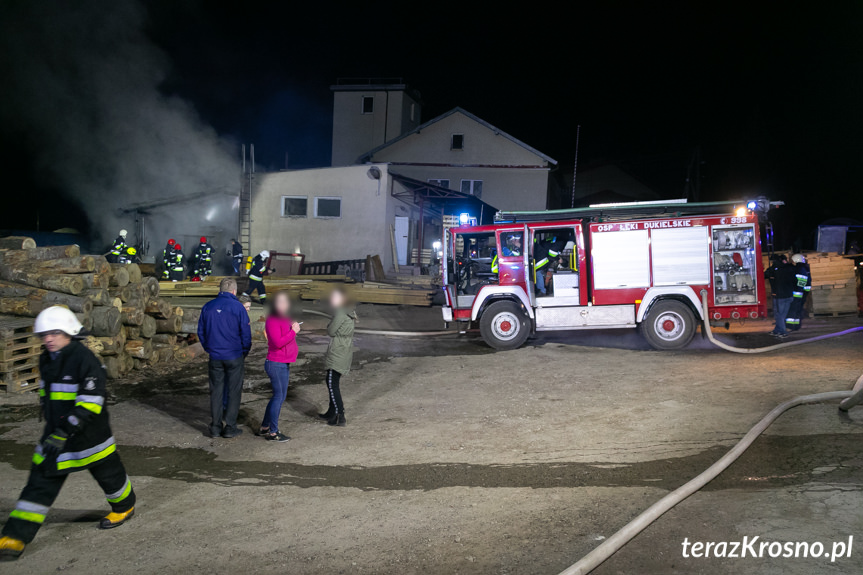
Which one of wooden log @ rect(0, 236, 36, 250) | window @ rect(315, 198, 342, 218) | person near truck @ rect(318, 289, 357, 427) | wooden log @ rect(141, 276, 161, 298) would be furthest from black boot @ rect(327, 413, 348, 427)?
window @ rect(315, 198, 342, 218)

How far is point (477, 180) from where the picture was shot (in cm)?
3088

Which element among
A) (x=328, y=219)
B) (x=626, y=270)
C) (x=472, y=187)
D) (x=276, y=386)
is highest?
(x=472, y=187)

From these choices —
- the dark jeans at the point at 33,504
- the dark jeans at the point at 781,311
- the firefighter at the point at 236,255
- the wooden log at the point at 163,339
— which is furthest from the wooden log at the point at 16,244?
the dark jeans at the point at 781,311

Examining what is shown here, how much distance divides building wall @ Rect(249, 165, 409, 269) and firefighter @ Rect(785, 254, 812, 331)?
1491 centimetres

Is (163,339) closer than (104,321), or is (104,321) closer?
(104,321)

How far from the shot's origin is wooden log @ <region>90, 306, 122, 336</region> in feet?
29.1

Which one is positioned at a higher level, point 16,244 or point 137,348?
point 16,244

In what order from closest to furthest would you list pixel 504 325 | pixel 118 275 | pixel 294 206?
pixel 118 275 < pixel 504 325 < pixel 294 206

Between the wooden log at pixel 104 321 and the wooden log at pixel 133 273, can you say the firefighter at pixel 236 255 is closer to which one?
the wooden log at pixel 133 273

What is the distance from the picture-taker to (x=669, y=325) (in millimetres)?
10961

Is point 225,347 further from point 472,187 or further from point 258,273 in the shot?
point 472,187

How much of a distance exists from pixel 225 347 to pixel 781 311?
1080cm

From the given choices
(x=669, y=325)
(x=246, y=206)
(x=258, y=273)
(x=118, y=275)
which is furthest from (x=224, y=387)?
(x=246, y=206)

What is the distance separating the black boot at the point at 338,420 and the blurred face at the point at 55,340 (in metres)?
3.34
